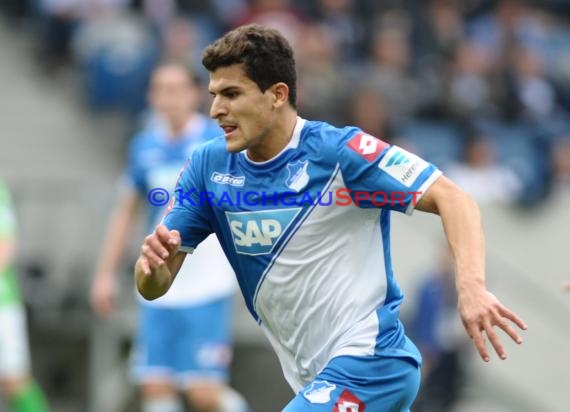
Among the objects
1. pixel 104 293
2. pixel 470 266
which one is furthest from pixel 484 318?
pixel 104 293

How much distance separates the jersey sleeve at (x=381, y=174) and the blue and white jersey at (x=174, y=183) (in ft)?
13.0

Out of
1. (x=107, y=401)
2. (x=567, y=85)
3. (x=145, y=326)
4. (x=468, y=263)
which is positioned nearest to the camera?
(x=468, y=263)

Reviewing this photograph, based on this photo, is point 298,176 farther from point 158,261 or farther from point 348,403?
point 348,403

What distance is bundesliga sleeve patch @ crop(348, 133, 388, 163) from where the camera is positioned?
5.21 meters

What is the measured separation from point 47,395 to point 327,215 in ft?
25.8

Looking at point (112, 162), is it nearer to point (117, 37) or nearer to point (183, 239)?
point (117, 37)

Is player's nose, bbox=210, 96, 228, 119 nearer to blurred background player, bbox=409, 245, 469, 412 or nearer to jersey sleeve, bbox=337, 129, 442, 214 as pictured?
jersey sleeve, bbox=337, 129, 442, 214

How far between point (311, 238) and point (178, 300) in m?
3.87

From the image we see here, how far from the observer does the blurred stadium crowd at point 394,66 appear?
42.9ft

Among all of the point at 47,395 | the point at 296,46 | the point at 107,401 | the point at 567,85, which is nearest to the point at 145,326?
the point at 107,401

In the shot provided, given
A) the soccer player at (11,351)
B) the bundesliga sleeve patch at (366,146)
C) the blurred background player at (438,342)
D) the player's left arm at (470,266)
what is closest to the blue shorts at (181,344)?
the soccer player at (11,351)

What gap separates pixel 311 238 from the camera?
5422 mm

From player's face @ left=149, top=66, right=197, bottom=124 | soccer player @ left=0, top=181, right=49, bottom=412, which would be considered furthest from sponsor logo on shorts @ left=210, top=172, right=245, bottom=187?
soccer player @ left=0, top=181, right=49, bottom=412

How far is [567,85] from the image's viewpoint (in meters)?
15.6
